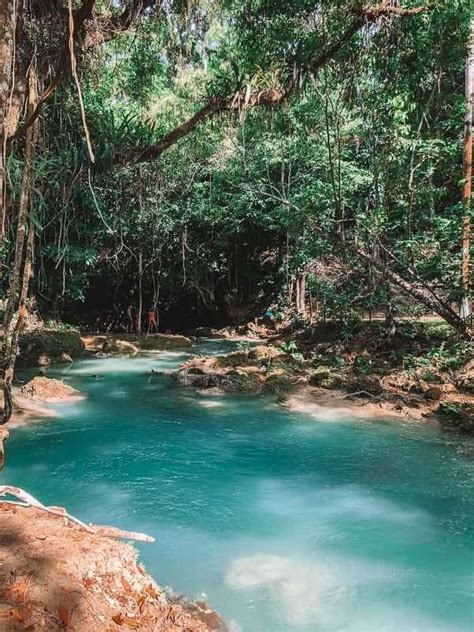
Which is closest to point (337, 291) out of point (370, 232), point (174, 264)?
point (370, 232)

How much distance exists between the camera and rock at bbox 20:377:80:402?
7379mm

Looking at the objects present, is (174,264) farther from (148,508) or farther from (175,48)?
(148,508)

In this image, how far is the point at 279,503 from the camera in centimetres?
424

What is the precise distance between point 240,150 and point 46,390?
7695 millimetres

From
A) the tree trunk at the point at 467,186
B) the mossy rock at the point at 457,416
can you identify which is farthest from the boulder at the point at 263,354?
the mossy rock at the point at 457,416

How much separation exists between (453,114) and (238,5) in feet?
17.6

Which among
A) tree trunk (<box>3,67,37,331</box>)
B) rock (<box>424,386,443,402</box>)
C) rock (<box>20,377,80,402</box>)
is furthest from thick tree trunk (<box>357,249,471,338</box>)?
tree trunk (<box>3,67,37,331</box>)

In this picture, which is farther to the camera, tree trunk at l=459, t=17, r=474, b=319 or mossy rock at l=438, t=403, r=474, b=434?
tree trunk at l=459, t=17, r=474, b=319

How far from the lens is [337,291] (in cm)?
1138

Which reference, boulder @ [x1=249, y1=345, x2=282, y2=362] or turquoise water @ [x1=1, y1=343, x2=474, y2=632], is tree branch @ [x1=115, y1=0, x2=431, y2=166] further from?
boulder @ [x1=249, y1=345, x2=282, y2=362]

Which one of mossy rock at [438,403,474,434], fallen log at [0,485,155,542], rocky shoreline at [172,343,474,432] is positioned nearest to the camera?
fallen log at [0,485,155,542]

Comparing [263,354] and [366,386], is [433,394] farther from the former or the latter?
[263,354]

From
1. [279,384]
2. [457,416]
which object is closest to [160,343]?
[279,384]

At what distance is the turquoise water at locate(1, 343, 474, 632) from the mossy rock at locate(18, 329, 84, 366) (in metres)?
3.59
